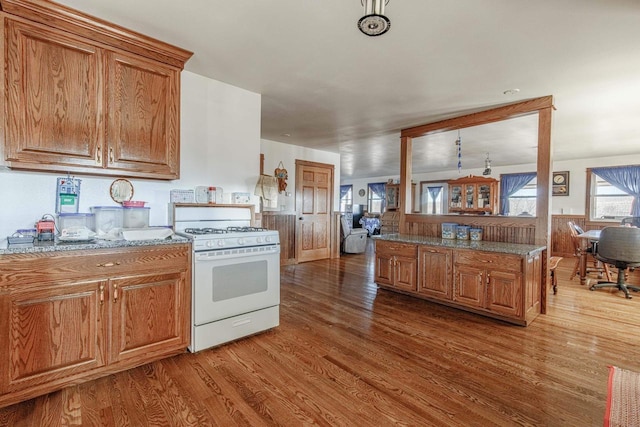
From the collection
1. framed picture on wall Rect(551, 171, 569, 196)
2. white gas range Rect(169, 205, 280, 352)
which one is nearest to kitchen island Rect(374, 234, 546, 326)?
white gas range Rect(169, 205, 280, 352)

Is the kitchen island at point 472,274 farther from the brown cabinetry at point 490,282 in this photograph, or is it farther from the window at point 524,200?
the window at point 524,200

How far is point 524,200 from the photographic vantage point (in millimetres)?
8242

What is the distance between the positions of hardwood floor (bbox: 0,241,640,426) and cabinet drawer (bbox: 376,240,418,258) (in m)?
0.86

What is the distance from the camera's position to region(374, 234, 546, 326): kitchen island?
3.02 m

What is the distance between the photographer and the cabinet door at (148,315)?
2023mm

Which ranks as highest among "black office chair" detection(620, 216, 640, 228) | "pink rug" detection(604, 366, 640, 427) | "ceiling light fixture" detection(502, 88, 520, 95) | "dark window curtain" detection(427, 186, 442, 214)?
"ceiling light fixture" detection(502, 88, 520, 95)

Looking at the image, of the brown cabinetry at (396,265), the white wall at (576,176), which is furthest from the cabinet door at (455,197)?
the brown cabinetry at (396,265)

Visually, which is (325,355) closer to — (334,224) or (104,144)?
(104,144)

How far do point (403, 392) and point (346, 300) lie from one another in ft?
6.07

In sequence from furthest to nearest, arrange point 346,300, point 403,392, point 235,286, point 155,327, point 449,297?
1. point 346,300
2. point 449,297
3. point 235,286
4. point 155,327
5. point 403,392

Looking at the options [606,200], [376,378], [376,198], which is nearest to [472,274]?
[376,378]

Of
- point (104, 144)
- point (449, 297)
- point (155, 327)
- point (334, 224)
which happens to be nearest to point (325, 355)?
point (155, 327)

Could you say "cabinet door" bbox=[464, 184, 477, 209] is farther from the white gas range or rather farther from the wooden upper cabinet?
the wooden upper cabinet

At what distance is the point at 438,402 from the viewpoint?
1.82m
